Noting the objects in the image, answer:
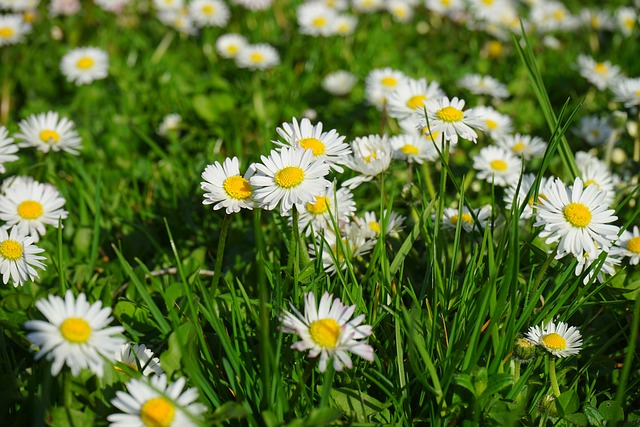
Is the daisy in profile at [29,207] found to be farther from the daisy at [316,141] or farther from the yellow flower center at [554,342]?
the yellow flower center at [554,342]

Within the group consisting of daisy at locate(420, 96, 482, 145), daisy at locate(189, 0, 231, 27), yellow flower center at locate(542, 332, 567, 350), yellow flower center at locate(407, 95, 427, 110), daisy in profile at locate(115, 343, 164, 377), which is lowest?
daisy in profile at locate(115, 343, 164, 377)

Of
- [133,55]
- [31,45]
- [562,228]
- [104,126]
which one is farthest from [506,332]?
[31,45]

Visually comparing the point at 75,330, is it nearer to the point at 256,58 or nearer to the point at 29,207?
the point at 29,207

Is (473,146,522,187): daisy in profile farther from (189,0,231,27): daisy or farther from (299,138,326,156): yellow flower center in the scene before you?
(189,0,231,27): daisy

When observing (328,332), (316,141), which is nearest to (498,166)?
(316,141)

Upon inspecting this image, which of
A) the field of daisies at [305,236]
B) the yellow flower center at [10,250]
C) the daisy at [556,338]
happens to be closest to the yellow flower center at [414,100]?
the field of daisies at [305,236]

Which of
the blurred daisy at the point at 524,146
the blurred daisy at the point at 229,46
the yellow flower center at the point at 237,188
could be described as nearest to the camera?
the yellow flower center at the point at 237,188

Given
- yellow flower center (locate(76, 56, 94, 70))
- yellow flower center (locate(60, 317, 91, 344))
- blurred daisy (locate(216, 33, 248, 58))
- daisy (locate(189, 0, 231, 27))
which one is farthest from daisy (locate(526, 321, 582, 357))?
daisy (locate(189, 0, 231, 27))
